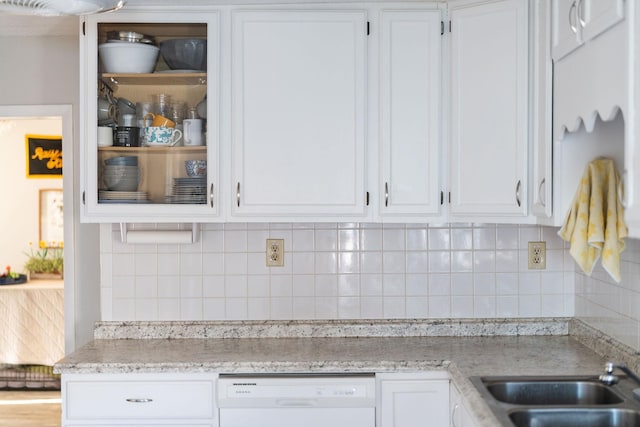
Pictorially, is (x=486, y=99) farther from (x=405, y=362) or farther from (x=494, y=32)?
(x=405, y=362)

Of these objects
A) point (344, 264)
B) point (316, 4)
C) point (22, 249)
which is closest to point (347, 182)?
point (344, 264)

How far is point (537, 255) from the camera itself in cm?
305

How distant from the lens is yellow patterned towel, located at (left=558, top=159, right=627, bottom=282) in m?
2.04

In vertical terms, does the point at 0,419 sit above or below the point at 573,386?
below

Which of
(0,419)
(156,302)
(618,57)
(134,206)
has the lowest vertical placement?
(0,419)

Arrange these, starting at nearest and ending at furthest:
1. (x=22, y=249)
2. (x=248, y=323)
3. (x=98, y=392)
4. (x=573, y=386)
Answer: (x=573, y=386)
(x=98, y=392)
(x=248, y=323)
(x=22, y=249)

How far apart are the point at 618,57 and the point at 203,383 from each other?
1732 millimetres

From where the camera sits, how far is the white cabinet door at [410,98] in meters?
2.75

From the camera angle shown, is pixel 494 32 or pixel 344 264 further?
pixel 344 264

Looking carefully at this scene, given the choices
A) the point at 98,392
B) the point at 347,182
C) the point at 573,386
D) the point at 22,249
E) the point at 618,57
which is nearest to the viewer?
the point at 618,57

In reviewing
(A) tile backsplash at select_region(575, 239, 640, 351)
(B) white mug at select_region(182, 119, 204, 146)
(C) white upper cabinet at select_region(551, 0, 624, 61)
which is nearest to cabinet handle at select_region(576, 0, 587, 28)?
(C) white upper cabinet at select_region(551, 0, 624, 61)

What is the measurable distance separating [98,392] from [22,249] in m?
4.25

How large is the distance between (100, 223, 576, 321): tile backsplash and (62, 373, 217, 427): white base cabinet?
53cm

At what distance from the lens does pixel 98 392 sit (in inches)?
100
